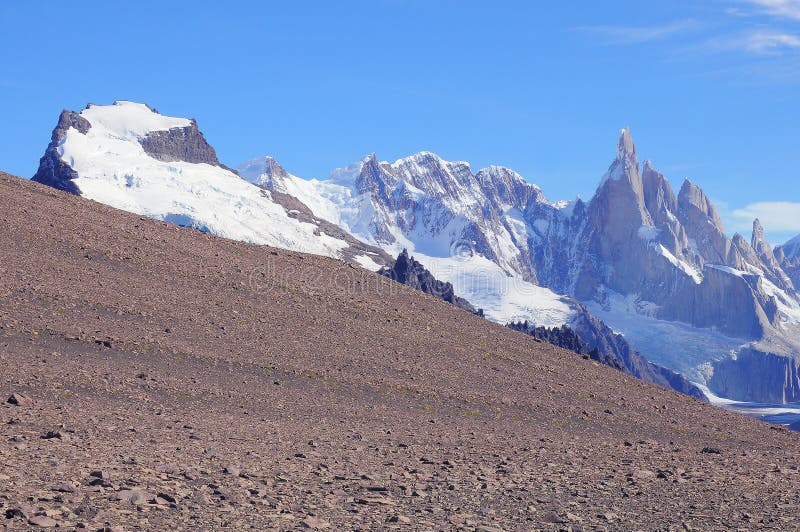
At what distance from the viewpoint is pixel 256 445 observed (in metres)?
33.2

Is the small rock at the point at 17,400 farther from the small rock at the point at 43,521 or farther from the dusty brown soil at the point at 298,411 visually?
the small rock at the point at 43,521

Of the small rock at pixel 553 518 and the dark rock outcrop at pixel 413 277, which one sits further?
the dark rock outcrop at pixel 413 277

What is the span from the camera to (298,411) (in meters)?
42.7

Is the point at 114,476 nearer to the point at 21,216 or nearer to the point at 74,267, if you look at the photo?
the point at 74,267

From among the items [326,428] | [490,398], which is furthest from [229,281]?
[326,428]

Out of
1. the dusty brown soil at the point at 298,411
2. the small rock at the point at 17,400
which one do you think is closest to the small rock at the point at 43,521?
the dusty brown soil at the point at 298,411

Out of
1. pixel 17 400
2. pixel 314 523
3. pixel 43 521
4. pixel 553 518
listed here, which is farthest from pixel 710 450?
pixel 43 521

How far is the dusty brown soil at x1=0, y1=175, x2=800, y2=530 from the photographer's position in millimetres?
25328

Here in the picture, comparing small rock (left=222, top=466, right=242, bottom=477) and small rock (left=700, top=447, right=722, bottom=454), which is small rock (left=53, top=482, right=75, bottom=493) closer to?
small rock (left=222, top=466, right=242, bottom=477)

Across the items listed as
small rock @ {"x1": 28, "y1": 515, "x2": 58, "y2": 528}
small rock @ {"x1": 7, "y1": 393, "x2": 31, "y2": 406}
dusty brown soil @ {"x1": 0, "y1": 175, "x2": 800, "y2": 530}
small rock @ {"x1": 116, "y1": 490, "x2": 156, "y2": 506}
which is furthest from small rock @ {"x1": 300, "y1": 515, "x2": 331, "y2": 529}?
small rock @ {"x1": 7, "y1": 393, "x2": 31, "y2": 406}

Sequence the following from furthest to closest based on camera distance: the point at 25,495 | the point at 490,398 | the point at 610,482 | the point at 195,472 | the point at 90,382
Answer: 1. the point at 490,398
2. the point at 90,382
3. the point at 610,482
4. the point at 195,472
5. the point at 25,495

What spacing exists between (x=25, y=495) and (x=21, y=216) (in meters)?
38.6

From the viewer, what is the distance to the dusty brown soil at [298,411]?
25.3 metres

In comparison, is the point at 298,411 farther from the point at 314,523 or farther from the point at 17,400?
the point at 314,523
